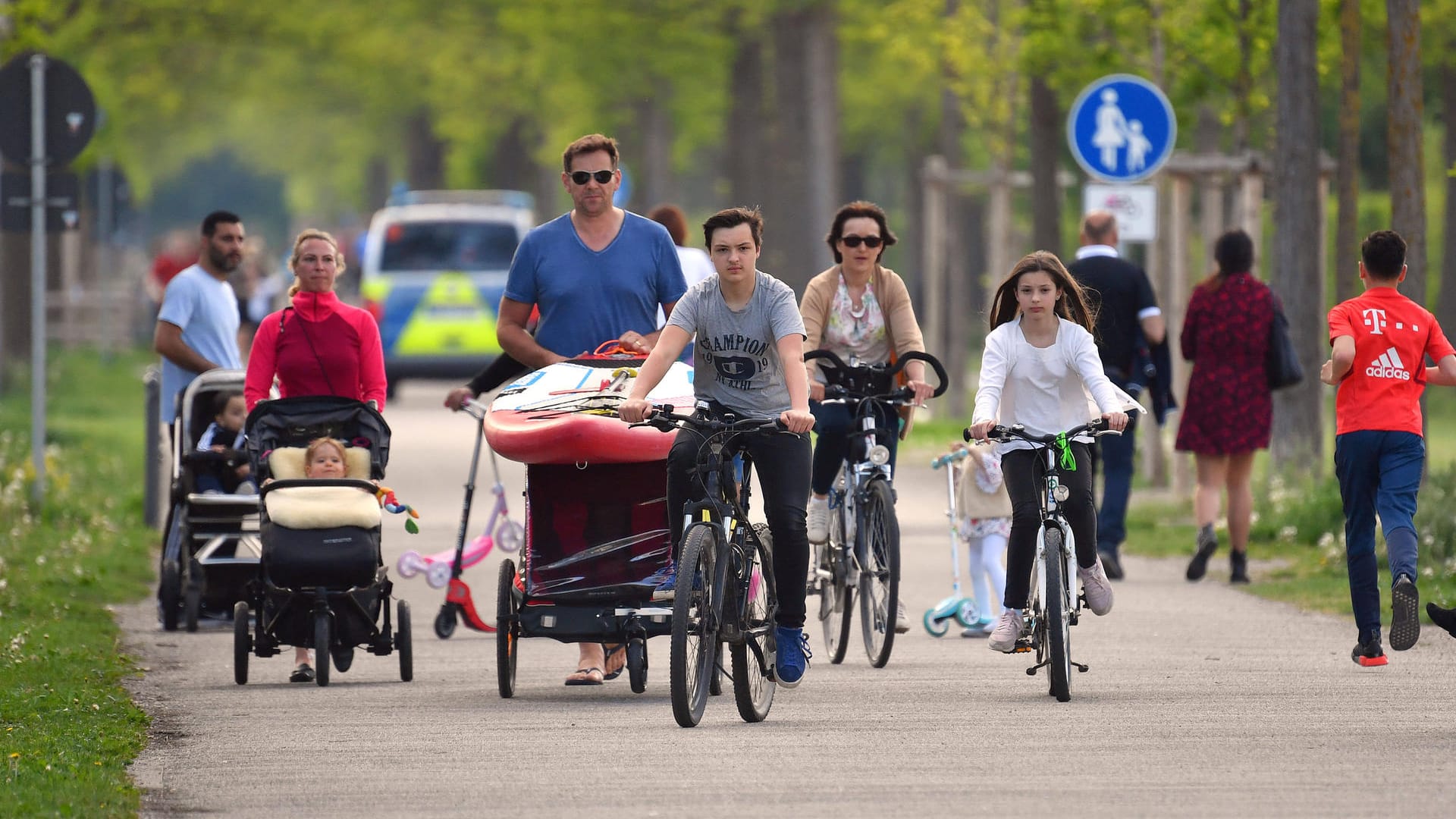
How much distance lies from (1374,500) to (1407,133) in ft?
16.2

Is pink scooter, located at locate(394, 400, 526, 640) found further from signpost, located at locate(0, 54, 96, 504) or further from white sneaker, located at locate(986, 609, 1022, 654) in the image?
signpost, located at locate(0, 54, 96, 504)

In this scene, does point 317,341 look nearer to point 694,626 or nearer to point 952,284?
point 694,626

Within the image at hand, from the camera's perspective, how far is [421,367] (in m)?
28.2

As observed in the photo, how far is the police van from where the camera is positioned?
28.2 metres

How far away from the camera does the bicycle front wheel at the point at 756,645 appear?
28.3 ft

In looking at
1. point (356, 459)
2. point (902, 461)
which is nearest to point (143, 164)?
point (902, 461)

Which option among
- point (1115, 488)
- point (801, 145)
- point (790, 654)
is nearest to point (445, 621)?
point (790, 654)

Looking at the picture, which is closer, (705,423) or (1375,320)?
(705,423)

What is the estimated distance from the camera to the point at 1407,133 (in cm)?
1394

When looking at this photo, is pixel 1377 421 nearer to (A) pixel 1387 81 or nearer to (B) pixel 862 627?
(B) pixel 862 627

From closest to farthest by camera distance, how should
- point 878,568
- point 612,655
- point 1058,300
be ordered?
1. point 1058,300
2. point 612,655
3. point 878,568

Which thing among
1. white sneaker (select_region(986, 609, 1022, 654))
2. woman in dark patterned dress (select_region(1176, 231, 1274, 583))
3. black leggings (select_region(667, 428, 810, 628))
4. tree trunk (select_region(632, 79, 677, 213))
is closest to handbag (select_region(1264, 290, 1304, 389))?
woman in dark patterned dress (select_region(1176, 231, 1274, 583))

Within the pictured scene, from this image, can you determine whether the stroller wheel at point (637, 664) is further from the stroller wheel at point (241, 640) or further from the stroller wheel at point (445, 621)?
the stroller wheel at point (445, 621)

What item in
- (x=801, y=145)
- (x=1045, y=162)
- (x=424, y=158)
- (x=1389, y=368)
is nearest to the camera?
(x=1389, y=368)
